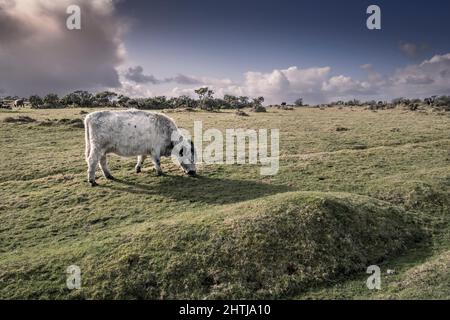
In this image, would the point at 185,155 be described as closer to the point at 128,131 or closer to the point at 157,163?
the point at 157,163

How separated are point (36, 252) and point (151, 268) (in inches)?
Answer: 144

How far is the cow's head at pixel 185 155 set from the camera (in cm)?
1841

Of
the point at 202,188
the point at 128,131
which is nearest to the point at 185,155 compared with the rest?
the point at 202,188

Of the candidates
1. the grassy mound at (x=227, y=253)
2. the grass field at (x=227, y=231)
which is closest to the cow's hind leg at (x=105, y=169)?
the grass field at (x=227, y=231)

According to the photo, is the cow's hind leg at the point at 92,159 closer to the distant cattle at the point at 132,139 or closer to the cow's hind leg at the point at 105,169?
the distant cattle at the point at 132,139

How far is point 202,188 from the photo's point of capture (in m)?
16.9

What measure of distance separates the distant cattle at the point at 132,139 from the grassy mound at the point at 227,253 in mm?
4965

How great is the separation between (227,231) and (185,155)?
7.00 meters

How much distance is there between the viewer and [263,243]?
38.2 feet

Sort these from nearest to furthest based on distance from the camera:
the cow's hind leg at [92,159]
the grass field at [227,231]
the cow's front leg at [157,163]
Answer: the grass field at [227,231] < the cow's hind leg at [92,159] < the cow's front leg at [157,163]

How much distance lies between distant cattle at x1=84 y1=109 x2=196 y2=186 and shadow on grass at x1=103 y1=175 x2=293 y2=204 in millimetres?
920

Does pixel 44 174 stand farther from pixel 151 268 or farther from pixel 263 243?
pixel 263 243

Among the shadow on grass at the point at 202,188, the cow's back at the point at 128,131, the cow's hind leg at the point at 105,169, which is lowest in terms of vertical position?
the shadow on grass at the point at 202,188

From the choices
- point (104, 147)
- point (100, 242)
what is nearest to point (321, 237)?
point (100, 242)
